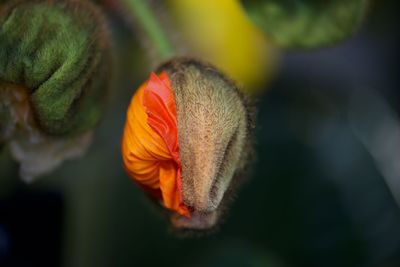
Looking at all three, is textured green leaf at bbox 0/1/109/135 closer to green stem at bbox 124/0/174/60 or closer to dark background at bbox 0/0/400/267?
green stem at bbox 124/0/174/60

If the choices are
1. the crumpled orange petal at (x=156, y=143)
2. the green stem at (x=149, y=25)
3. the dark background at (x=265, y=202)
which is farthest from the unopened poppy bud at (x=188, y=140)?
the dark background at (x=265, y=202)

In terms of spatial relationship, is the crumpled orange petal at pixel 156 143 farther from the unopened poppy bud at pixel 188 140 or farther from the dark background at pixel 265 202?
the dark background at pixel 265 202

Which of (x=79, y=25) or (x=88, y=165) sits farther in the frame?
(x=88, y=165)

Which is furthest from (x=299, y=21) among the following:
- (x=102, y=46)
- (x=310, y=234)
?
(x=310, y=234)

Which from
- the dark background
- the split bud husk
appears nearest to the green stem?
the split bud husk

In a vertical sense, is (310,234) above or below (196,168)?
below

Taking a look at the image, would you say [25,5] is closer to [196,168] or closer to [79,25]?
[79,25]

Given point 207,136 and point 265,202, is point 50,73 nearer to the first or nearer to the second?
point 207,136
